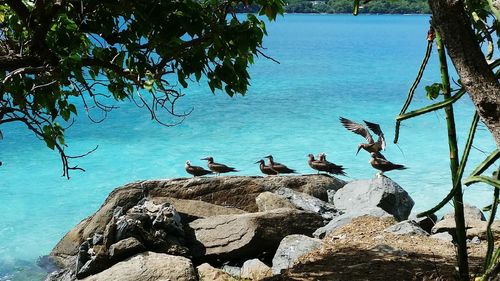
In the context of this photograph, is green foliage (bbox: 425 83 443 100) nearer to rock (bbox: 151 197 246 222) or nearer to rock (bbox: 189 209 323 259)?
rock (bbox: 189 209 323 259)

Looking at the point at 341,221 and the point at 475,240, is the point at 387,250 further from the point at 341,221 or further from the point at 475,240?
the point at 341,221

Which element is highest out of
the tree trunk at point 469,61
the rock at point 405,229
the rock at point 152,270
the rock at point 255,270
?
the tree trunk at point 469,61

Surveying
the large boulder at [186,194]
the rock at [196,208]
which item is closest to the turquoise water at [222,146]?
the large boulder at [186,194]

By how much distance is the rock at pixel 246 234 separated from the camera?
19.7 ft

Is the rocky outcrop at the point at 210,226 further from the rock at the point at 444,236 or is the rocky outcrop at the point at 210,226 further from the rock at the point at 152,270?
the rock at the point at 444,236

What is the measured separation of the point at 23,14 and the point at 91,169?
1150cm

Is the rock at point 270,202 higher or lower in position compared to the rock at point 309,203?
higher

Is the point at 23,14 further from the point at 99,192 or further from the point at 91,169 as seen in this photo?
the point at 91,169

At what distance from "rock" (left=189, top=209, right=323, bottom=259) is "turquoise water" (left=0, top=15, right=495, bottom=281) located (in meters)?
3.36

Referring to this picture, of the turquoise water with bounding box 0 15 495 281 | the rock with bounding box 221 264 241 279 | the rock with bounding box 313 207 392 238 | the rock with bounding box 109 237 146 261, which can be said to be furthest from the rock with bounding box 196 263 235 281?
the turquoise water with bounding box 0 15 495 281

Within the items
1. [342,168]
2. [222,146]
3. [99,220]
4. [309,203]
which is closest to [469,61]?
[309,203]

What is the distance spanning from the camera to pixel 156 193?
7859 millimetres

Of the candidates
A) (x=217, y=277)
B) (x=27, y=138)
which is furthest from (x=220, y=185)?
(x=27, y=138)

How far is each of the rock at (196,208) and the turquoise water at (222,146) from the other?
2.33 m
